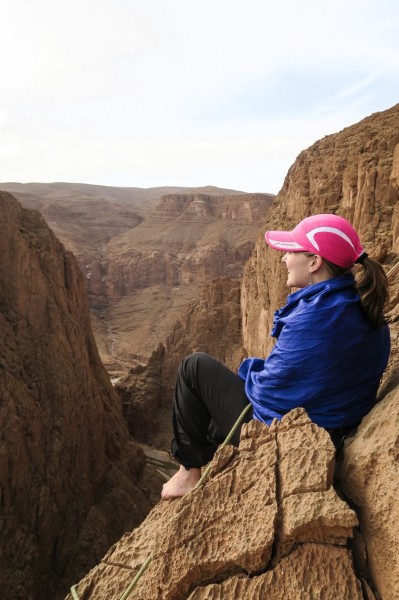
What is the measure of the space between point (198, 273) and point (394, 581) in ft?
132

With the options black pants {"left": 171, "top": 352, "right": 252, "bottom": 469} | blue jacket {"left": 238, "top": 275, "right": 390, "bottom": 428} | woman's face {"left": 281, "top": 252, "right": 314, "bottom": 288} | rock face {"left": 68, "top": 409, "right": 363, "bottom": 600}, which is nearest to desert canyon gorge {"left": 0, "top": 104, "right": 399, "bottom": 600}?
rock face {"left": 68, "top": 409, "right": 363, "bottom": 600}

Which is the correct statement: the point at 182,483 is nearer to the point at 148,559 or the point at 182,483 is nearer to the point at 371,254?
the point at 148,559

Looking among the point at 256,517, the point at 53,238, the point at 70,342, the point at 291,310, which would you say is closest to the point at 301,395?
the point at 291,310

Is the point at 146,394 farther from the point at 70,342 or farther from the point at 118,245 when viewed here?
the point at 118,245

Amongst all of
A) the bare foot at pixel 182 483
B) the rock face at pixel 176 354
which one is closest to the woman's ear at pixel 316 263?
the bare foot at pixel 182 483

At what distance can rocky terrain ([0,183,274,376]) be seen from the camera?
33.3 metres

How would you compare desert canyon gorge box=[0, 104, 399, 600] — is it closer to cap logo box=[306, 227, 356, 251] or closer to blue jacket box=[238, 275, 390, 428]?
blue jacket box=[238, 275, 390, 428]

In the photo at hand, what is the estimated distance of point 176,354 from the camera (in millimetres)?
18234

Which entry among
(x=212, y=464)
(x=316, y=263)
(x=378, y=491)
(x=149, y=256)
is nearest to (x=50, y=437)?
Answer: (x=212, y=464)

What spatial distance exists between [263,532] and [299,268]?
1163 millimetres

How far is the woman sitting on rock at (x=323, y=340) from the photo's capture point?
1.88 meters

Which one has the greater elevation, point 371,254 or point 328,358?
point 371,254

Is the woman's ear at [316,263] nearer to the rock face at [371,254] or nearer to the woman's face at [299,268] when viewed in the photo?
the woman's face at [299,268]

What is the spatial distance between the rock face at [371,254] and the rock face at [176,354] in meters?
1.59
